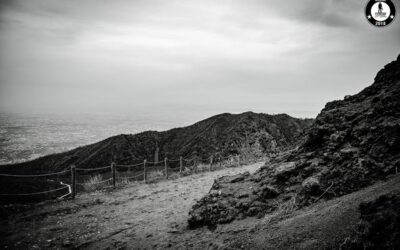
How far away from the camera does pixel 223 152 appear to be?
25469mm

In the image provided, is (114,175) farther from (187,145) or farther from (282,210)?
(187,145)

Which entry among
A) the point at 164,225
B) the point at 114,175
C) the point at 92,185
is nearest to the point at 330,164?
the point at 164,225

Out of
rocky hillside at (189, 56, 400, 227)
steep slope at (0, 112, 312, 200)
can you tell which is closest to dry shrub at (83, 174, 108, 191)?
rocky hillside at (189, 56, 400, 227)

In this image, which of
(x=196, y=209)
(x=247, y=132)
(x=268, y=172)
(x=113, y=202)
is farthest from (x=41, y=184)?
(x=247, y=132)

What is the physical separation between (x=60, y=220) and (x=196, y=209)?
455 cm

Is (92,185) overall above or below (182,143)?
below

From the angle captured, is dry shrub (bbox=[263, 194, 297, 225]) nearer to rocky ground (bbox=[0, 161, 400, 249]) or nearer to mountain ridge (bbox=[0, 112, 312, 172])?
rocky ground (bbox=[0, 161, 400, 249])

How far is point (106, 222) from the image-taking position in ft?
25.8

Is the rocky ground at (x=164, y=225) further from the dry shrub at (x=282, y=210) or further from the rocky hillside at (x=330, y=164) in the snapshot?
the rocky hillside at (x=330, y=164)

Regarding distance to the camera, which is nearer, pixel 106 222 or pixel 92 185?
pixel 106 222

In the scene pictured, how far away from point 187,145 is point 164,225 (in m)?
21.2

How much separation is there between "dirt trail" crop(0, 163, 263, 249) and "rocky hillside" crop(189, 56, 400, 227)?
3.90ft

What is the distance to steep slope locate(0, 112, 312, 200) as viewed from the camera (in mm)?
26172

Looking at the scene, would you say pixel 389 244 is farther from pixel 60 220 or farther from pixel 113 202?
pixel 113 202
